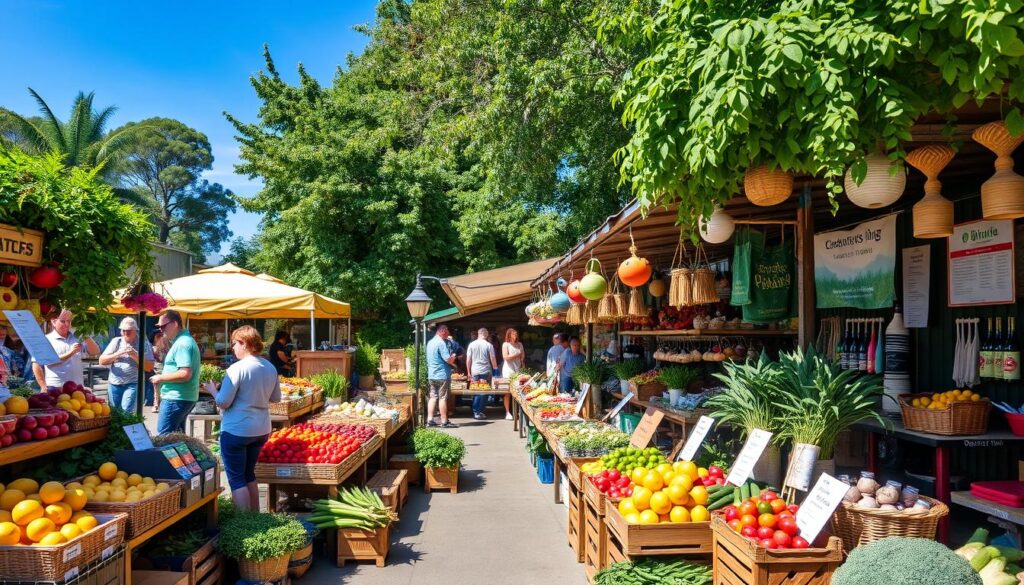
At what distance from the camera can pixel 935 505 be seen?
315cm

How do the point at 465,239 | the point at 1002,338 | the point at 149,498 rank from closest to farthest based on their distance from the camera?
the point at 149,498
the point at 1002,338
the point at 465,239

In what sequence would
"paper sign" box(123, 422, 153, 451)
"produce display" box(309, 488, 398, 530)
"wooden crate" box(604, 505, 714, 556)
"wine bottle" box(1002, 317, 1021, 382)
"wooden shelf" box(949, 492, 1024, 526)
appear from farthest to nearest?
1. "produce display" box(309, 488, 398, 530)
2. "wine bottle" box(1002, 317, 1021, 382)
3. "paper sign" box(123, 422, 153, 451)
4. "wooden crate" box(604, 505, 714, 556)
5. "wooden shelf" box(949, 492, 1024, 526)

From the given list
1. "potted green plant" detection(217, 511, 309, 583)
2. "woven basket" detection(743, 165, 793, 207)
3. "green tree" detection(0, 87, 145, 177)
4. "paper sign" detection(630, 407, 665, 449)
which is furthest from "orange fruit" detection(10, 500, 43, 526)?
"green tree" detection(0, 87, 145, 177)

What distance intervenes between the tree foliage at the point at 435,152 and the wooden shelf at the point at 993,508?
8169 mm

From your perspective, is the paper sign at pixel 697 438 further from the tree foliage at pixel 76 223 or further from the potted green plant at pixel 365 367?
the potted green plant at pixel 365 367

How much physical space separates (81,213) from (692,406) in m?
5.40

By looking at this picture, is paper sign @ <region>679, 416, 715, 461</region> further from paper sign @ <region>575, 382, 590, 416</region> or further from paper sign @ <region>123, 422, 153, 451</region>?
paper sign @ <region>575, 382, 590, 416</region>

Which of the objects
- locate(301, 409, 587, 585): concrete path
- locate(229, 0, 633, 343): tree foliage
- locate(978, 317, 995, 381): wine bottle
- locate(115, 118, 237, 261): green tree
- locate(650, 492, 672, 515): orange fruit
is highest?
locate(115, 118, 237, 261): green tree

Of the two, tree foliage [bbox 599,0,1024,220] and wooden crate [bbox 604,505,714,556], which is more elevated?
tree foliage [bbox 599,0,1024,220]

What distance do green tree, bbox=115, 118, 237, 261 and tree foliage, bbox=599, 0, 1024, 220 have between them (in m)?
52.6

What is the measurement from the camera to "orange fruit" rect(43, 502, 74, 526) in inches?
128

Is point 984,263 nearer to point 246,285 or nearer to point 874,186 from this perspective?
point 874,186

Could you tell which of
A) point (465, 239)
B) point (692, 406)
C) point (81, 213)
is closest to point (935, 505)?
point (692, 406)

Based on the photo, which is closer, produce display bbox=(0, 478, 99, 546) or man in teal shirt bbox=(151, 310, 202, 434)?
produce display bbox=(0, 478, 99, 546)
